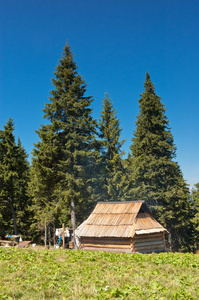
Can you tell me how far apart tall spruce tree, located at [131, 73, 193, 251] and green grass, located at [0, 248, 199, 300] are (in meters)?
17.0

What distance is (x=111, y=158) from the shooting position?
33.1m

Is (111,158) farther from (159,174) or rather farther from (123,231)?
(123,231)

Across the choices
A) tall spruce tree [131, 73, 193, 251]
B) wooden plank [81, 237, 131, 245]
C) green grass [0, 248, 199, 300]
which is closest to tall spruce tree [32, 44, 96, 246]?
wooden plank [81, 237, 131, 245]

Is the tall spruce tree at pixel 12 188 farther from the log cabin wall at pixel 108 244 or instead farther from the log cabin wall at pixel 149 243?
the log cabin wall at pixel 149 243

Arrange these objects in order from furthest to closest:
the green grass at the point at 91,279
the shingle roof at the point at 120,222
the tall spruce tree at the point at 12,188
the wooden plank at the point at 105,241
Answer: the tall spruce tree at the point at 12,188
the wooden plank at the point at 105,241
the shingle roof at the point at 120,222
the green grass at the point at 91,279

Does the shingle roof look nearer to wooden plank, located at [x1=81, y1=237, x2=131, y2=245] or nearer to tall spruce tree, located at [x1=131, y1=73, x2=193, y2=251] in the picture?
wooden plank, located at [x1=81, y1=237, x2=131, y2=245]

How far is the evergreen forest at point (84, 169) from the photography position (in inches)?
1019

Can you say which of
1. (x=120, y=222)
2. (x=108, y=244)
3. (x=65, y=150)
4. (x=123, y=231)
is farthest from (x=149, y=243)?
(x=65, y=150)

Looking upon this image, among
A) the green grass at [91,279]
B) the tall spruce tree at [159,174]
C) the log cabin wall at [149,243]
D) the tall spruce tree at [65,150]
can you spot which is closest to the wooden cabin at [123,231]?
the log cabin wall at [149,243]

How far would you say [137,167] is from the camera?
29.5m

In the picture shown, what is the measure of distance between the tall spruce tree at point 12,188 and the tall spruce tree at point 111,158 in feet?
37.1

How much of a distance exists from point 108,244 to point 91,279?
12974 mm

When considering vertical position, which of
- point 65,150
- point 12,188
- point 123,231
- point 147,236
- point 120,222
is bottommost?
point 147,236

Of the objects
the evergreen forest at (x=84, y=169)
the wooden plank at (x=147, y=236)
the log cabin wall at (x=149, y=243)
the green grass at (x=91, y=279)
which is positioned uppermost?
the evergreen forest at (x=84, y=169)
